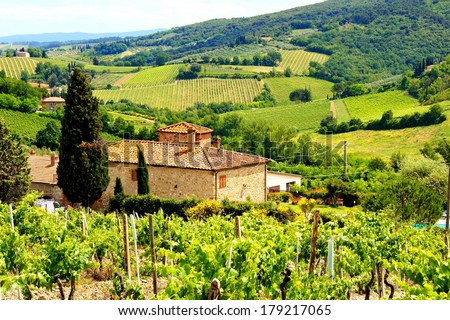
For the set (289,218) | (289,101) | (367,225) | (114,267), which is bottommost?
(289,101)

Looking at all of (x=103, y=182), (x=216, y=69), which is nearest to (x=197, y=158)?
(x=103, y=182)

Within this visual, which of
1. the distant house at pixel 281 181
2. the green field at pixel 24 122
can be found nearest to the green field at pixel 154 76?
the green field at pixel 24 122

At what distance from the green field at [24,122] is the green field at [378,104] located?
33.3m

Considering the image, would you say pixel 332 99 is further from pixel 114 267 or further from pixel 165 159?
pixel 114 267

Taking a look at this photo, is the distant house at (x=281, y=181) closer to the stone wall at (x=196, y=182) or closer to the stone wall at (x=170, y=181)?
the stone wall at (x=196, y=182)

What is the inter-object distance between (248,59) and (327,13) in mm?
62947

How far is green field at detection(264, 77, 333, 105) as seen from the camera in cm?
9486

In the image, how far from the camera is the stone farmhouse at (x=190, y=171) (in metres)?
24.8

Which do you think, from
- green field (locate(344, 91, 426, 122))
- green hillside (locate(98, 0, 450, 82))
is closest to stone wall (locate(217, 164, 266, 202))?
green field (locate(344, 91, 426, 122))

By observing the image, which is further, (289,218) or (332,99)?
(332,99)

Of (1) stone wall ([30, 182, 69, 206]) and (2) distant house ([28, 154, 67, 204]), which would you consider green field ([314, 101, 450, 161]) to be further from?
(1) stone wall ([30, 182, 69, 206])

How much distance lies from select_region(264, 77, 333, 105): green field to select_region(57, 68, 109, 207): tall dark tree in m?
68.8

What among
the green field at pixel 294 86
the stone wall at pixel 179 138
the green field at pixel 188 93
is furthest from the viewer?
the green field at pixel 294 86

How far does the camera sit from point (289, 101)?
3652 inches
